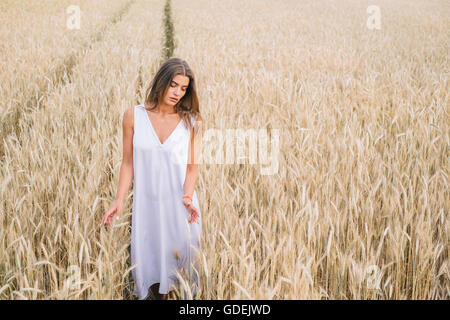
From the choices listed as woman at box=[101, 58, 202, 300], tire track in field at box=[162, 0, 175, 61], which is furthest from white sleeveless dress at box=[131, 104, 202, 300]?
tire track in field at box=[162, 0, 175, 61]

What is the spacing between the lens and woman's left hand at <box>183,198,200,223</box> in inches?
37.6

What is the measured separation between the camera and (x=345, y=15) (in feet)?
27.2

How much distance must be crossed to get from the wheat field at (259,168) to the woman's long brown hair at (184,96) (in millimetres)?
350

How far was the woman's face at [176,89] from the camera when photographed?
94 cm

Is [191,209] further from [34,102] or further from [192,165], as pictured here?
[34,102]

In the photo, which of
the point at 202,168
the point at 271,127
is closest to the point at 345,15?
the point at 271,127

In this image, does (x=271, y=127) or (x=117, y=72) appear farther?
(x=117, y=72)

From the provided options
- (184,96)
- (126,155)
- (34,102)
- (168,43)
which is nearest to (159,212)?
(126,155)

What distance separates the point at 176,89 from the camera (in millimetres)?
948

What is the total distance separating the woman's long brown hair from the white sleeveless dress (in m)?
0.03

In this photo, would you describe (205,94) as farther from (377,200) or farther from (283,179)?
(377,200)

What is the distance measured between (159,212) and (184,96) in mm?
377

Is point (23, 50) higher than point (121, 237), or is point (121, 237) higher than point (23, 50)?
point (23, 50)
